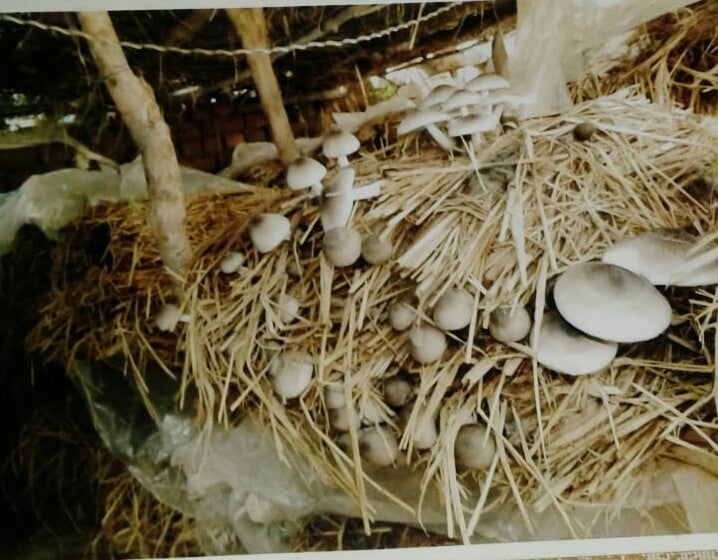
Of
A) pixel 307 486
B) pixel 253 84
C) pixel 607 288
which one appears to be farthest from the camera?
pixel 253 84

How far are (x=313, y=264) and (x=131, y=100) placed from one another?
0.50 m

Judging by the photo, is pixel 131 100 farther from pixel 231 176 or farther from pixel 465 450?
pixel 465 450

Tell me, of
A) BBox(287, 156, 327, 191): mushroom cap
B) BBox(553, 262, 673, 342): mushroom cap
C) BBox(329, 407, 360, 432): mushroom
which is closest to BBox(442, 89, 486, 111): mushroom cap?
BBox(287, 156, 327, 191): mushroom cap

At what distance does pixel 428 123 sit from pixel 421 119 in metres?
0.02

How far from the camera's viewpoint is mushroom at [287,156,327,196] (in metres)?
1.10

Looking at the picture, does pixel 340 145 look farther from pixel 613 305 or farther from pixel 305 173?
pixel 613 305

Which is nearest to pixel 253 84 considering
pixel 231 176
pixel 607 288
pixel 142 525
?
pixel 231 176

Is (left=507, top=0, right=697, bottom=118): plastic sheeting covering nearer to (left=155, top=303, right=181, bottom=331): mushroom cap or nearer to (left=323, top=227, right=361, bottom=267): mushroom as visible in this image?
(left=323, top=227, right=361, bottom=267): mushroom

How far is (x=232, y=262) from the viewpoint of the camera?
1.10 metres

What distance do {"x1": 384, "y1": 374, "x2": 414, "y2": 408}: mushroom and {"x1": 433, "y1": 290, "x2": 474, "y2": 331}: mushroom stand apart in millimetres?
119

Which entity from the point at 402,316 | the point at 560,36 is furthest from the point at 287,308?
the point at 560,36

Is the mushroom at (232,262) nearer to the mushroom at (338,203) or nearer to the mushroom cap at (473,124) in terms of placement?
the mushroom at (338,203)

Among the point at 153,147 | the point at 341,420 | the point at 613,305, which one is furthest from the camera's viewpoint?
the point at 153,147

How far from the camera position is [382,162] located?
113cm
